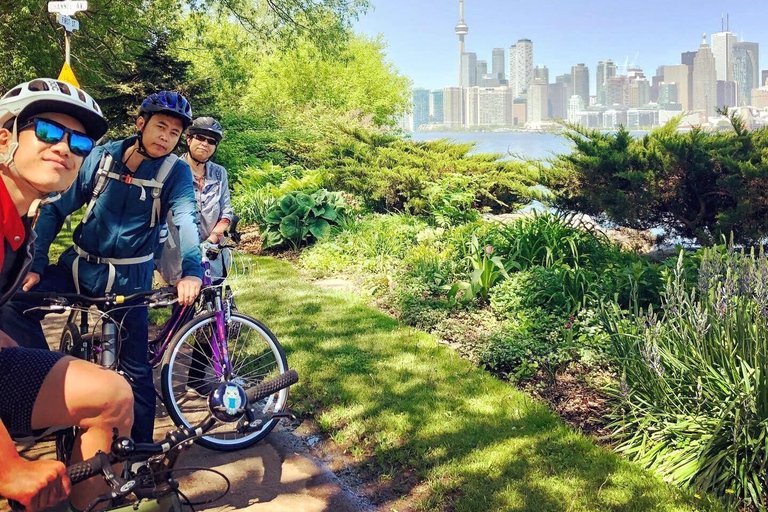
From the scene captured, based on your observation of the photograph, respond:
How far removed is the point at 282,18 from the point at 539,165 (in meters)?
11.4

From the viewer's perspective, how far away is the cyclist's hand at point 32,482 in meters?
1.73

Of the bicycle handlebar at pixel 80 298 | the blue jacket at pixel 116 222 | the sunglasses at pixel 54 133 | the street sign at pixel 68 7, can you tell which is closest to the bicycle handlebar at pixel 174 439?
the sunglasses at pixel 54 133

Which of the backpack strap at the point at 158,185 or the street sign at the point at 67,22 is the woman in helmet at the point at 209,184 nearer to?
the backpack strap at the point at 158,185

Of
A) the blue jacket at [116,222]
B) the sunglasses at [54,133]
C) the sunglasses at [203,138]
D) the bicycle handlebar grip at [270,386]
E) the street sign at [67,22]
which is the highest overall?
the street sign at [67,22]

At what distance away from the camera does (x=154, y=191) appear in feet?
12.5

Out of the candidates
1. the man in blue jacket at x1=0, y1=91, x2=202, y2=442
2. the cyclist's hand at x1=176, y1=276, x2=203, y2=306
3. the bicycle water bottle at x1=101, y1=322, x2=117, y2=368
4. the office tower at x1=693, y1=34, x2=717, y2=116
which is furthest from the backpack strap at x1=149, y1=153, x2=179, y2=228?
the office tower at x1=693, y1=34, x2=717, y2=116

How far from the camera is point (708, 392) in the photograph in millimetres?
4090

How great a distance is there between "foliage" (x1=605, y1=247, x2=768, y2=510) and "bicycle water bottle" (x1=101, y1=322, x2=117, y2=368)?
118 inches

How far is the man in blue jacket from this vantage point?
3719 millimetres

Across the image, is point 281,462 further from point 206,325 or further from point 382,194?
point 382,194

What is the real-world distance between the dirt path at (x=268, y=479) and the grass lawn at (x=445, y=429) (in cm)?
26

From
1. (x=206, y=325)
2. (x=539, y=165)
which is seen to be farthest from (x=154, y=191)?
(x=539, y=165)

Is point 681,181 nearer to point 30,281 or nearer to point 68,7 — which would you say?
point 30,281

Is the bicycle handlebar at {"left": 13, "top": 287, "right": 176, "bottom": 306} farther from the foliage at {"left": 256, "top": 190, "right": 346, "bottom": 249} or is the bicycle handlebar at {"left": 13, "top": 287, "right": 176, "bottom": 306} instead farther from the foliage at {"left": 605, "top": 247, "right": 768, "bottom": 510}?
the foliage at {"left": 256, "top": 190, "right": 346, "bottom": 249}
